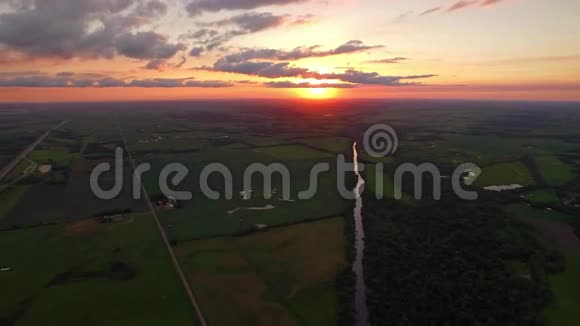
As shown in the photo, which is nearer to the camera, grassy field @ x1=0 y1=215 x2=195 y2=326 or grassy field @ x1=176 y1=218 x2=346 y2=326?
grassy field @ x1=0 y1=215 x2=195 y2=326

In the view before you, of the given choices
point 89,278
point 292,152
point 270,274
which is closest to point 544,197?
point 270,274

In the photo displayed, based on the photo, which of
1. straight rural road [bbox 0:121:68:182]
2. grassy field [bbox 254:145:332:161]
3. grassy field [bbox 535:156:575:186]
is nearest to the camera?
grassy field [bbox 535:156:575:186]

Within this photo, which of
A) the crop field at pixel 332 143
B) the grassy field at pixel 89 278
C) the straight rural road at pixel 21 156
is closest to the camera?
the grassy field at pixel 89 278

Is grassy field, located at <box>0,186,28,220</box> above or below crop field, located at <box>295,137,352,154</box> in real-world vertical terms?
below

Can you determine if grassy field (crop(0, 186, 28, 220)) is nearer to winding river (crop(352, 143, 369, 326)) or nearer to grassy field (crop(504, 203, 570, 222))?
winding river (crop(352, 143, 369, 326))

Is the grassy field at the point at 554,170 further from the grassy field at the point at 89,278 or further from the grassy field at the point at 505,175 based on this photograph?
the grassy field at the point at 89,278

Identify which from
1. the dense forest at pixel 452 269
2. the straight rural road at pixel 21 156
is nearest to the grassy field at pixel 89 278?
the dense forest at pixel 452 269

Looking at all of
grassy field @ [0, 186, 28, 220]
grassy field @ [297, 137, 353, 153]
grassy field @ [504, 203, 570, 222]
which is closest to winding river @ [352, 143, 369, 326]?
grassy field @ [504, 203, 570, 222]

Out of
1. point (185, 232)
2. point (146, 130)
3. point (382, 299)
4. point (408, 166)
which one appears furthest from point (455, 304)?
point (146, 130)
